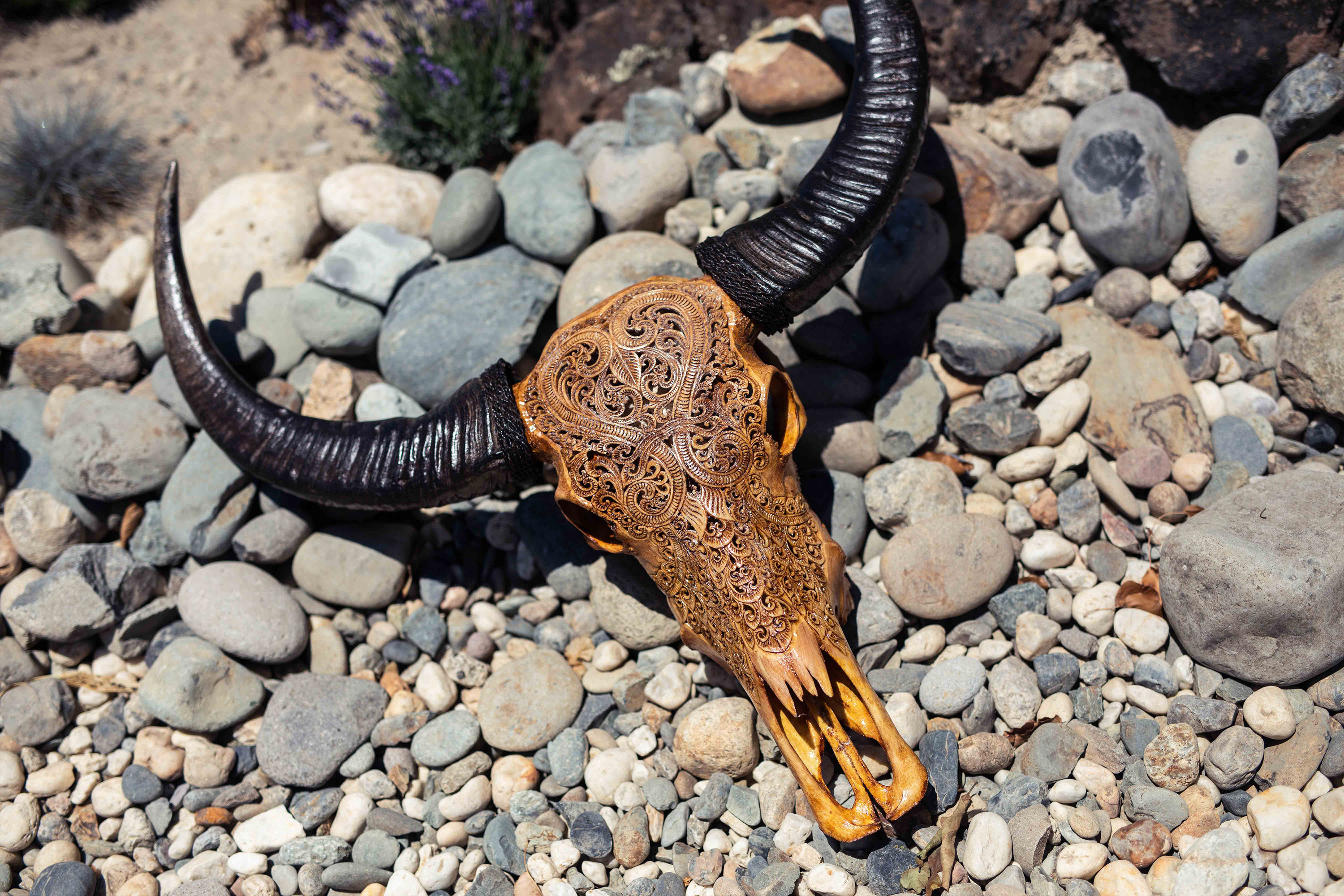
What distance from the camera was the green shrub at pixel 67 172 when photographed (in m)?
6.66

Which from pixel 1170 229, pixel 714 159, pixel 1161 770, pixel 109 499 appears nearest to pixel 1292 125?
pixel 1170 229

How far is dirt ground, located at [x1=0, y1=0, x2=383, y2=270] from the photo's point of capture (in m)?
6.78

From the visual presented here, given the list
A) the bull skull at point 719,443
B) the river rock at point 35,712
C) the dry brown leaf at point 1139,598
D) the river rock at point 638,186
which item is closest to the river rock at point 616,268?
the river rock at point 638,186

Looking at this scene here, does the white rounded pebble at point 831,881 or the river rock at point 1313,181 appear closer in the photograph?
the white rounded pebble at point 831,881

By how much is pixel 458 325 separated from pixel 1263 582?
383cm

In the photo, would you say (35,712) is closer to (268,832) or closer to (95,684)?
(95,684)

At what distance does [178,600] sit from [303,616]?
647 millimetres

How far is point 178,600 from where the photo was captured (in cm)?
465

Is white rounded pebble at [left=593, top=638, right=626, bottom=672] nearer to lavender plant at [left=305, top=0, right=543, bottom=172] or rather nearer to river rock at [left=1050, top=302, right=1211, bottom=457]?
river rock at [left=1050, top=302, right=1211, bottom=457]

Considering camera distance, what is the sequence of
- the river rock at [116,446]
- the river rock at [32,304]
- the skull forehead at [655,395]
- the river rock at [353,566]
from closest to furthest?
the skull forehead at [655,395] → the river rock at [353,566] → the river rock at [116,446] → the river rock at [32,304]

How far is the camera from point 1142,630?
388cm

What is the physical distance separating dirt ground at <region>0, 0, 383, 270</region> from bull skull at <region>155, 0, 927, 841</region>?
3.19 m

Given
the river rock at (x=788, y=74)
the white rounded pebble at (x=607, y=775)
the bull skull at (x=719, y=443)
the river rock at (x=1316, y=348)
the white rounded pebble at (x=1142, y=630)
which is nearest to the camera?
the bull skull at (x=719, y=443)

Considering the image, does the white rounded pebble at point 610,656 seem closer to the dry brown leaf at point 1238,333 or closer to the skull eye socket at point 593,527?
the skull eye socket at point 593,527
